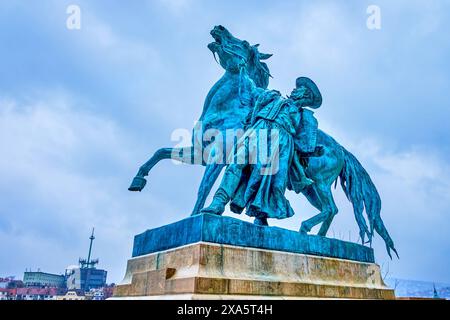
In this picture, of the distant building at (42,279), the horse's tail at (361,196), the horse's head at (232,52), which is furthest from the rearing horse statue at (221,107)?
the distant building at (42,279)

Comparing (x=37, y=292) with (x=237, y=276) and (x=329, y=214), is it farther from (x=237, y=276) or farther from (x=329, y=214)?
(x=237, y=276)

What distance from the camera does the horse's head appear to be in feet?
24.7

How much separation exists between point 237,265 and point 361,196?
3819 mm

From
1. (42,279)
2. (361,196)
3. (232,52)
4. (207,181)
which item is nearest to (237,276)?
(207,181)

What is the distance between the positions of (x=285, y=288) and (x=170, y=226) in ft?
5.62

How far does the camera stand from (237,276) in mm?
4883

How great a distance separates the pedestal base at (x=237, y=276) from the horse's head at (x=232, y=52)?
145 inches

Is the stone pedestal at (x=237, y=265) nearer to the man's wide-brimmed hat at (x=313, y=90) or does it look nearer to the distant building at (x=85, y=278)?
the man's wide-brimmed hat at (x=313, y=90)

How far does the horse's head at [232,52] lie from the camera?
7539 mm

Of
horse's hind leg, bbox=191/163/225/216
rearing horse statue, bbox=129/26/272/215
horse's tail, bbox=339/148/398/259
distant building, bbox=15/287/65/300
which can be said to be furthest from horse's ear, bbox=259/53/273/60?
distant building, bbox=15/287/65/300
